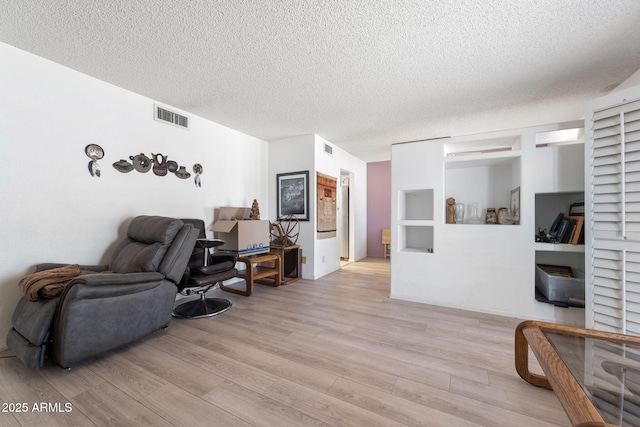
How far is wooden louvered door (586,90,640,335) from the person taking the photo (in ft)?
5.45

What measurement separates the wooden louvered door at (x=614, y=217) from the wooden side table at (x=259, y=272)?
327 cm

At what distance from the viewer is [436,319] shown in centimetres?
244

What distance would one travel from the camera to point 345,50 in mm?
1900

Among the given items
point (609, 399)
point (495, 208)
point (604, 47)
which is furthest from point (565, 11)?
point (609, 399)

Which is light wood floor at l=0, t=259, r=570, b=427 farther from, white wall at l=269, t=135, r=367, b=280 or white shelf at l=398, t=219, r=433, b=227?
white wall at l=269, t=135, r=367, b=280

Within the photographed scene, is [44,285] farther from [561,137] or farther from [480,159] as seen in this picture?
[561,137]

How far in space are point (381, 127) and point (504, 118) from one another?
164 centimetres

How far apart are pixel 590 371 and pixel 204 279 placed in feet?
9.00

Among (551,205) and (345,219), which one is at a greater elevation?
→ (551,205)

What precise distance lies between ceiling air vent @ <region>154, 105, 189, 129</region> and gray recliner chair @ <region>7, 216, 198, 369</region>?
4.54ft

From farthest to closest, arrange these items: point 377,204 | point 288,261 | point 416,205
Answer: point 377,204 < point 288,261 < point 416,205

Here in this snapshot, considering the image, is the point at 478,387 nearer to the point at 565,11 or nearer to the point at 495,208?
the point at 495,208

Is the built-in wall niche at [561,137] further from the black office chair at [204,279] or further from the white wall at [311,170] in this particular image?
the black office chair at [204,279]

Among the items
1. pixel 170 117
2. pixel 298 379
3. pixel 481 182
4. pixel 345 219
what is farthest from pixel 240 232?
Answer: pixel 345 219
